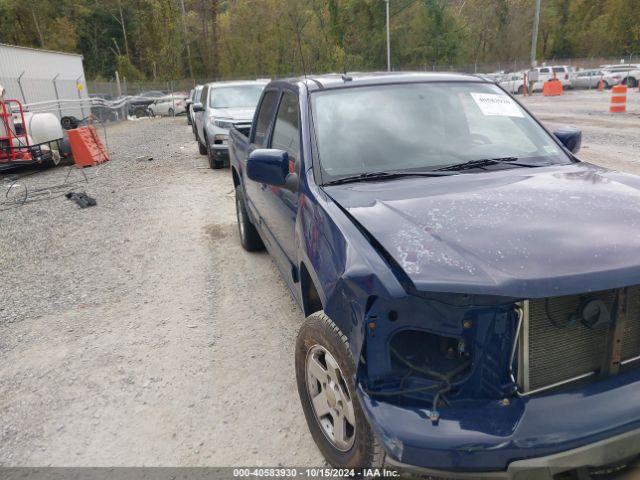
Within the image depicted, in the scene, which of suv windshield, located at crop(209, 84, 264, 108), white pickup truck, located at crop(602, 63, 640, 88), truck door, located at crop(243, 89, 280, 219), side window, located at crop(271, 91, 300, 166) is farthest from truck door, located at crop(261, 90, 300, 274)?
white pickup truck, located at crop(602, 63, 640, 88)

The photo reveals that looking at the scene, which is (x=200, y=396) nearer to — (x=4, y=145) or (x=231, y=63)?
(x=4, y=145)

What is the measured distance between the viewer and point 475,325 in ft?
6.40

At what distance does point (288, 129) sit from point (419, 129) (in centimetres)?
93

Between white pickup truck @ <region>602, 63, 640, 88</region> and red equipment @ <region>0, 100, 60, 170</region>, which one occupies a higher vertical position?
red equipment @ <region>0, 100, 60, 170</region>

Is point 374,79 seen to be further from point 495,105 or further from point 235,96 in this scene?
point 235,96

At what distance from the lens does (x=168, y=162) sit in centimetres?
1328

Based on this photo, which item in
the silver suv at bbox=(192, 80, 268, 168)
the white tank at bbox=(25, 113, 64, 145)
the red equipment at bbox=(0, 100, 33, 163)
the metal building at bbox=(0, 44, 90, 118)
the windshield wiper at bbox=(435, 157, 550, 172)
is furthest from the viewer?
the metal building at bbox=(0, 44, 90, 118)

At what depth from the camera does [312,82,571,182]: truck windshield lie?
3.25 meters

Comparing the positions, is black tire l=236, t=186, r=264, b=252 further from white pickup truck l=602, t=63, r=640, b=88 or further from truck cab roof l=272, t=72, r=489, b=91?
white pickup truck l=602, t=63, r=640, b=88

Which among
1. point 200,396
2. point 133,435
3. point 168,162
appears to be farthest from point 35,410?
point 168,162

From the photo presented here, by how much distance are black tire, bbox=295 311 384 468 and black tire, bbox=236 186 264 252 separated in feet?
10.4

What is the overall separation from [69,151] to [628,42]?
7267 cm

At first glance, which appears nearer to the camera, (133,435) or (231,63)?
(133,435)

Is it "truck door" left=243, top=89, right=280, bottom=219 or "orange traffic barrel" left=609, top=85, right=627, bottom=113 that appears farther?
"orange traffic barrel" left=609, top=85, right=627, bottom=113
